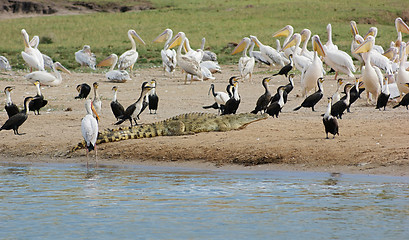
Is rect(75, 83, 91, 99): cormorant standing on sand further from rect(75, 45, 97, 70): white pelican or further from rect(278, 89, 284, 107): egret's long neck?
rect(75, 45, 97, 70): white pelican

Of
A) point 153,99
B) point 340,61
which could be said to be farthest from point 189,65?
point 153,99

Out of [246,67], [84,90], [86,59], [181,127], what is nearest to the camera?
[181,127]

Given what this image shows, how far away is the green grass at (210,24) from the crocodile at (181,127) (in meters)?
16.4

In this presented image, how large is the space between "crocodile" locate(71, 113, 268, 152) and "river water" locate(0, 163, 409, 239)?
1.61 meters

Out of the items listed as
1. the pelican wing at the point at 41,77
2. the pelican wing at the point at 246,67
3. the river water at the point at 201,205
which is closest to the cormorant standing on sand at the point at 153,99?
the river water at the point at 201,205

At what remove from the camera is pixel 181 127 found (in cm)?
1092

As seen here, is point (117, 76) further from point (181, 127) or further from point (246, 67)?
point (181, 127)

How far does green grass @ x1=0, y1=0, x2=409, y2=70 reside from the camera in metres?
33.1

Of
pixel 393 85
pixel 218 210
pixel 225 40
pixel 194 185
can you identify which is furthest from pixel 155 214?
pixel 225 40

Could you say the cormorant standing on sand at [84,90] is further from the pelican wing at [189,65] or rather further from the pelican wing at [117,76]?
the pelican wing at [189,65]

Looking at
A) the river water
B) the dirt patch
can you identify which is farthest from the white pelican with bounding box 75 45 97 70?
the dirt patch

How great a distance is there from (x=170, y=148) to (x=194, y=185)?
208 centimetres

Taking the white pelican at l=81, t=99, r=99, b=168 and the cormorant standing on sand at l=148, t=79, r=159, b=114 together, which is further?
the cormorant standing on sand at l=148, t=79, r=159, b=114

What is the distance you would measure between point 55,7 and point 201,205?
5257 centimetres
